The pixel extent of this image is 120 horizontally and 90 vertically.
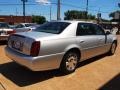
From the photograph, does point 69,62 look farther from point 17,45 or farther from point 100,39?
point 100,39

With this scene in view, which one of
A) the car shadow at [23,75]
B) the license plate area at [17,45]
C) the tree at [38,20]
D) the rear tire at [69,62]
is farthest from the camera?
the tree at [38,20]

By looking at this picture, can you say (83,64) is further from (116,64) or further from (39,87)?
(39,87)

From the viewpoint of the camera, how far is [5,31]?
38.5 ft

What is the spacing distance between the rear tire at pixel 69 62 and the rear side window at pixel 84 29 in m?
0.71

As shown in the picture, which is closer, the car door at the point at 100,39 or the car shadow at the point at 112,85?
the car shadow at the point at 112,85

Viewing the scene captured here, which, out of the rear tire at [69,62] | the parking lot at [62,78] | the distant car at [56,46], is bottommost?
the parking lot at [62,78]

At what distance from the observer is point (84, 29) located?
7207 mm

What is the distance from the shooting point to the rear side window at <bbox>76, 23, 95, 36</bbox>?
22.6ft

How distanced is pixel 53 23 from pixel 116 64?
9.05 ft

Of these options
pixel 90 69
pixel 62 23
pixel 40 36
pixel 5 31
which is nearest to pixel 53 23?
pixel 62 23

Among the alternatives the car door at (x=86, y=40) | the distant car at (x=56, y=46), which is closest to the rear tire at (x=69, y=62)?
the distant car at (x=56, y=46)

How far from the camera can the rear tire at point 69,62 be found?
6222 millimetres

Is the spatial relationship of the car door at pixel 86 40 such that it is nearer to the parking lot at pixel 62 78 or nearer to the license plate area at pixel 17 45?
the parking lot at pixel 62 78

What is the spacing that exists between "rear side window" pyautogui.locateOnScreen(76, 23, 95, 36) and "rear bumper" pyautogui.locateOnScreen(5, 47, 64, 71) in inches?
48.1
